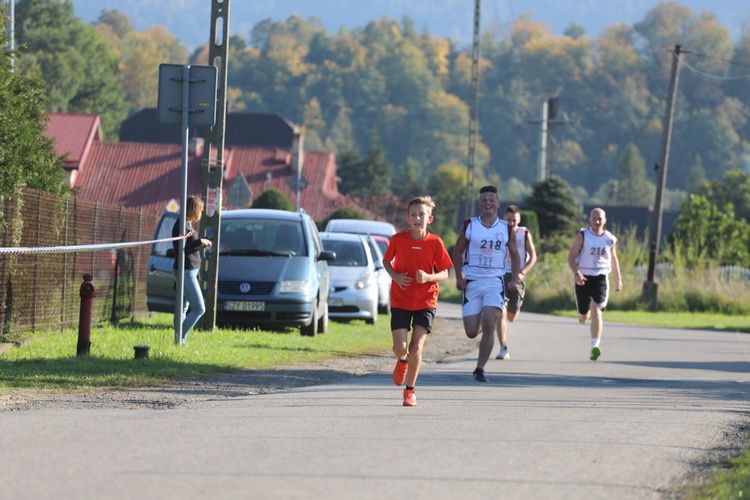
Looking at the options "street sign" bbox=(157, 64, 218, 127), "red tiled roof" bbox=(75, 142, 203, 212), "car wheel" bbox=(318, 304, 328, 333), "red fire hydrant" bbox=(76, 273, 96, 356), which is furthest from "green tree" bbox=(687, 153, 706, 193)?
"red fire hydrant" bbox=(76, 273, 96, 356)

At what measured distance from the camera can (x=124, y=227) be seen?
21.9 m

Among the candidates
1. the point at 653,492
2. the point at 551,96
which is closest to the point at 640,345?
the point at 653,492

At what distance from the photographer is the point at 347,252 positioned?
2486 centimetres

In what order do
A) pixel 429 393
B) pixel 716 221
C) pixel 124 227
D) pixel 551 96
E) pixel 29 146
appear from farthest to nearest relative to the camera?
pixel 551 96 < pixel 716 221 < pixel 124 227 < pixel 29 146 < pixel 429 393

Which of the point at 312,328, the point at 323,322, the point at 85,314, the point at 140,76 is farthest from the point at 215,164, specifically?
the point at 140,76

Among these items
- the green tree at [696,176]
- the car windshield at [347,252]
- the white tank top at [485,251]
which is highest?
the green tree at [696,176]

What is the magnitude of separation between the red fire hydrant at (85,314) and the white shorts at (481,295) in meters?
3.63

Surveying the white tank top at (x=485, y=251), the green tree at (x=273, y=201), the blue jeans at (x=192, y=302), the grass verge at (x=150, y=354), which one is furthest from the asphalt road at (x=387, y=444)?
the green tree at (x=273, y=201)

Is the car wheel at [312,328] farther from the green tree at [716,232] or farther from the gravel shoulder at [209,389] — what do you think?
the green tree at [716,232]

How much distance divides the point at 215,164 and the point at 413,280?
7735 mm

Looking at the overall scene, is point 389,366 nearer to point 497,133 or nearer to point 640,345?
point 640,345

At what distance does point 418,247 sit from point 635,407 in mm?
2290

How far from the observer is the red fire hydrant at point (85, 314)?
13.5 metres

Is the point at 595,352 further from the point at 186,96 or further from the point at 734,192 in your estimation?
the point at 734,192
